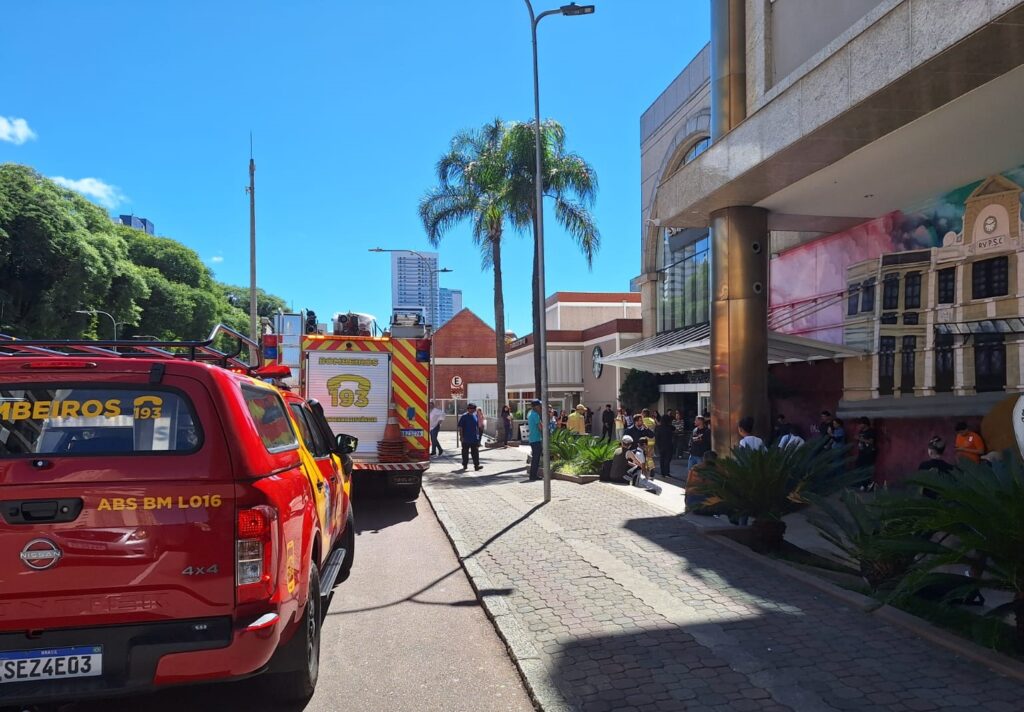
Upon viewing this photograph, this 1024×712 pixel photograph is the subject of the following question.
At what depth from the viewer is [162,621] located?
9.70 ft

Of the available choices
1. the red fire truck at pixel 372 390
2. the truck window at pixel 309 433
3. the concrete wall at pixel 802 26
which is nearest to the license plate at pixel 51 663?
the truck window at pixel 309 433

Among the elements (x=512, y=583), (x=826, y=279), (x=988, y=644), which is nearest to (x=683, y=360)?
(x=826, y=279)

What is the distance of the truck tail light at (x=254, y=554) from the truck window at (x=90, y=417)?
0.50 m

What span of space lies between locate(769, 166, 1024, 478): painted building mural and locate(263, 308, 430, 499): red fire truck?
8085mm

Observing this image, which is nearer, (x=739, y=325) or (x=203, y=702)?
(x=203, y=702)

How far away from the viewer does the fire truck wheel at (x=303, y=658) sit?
11.7 feet

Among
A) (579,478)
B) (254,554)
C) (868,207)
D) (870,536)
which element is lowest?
(579,478)

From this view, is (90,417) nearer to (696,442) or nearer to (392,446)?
(392,446)

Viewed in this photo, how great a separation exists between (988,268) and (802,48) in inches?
170

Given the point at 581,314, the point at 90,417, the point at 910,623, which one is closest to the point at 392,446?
the point at 90,417

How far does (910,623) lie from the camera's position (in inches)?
180

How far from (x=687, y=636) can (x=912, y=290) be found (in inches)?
369

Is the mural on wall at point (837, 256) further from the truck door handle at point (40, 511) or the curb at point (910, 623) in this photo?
the truck door handle at point (40, 511)

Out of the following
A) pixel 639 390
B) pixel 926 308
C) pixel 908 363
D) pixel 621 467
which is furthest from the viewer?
pixel 639 390
